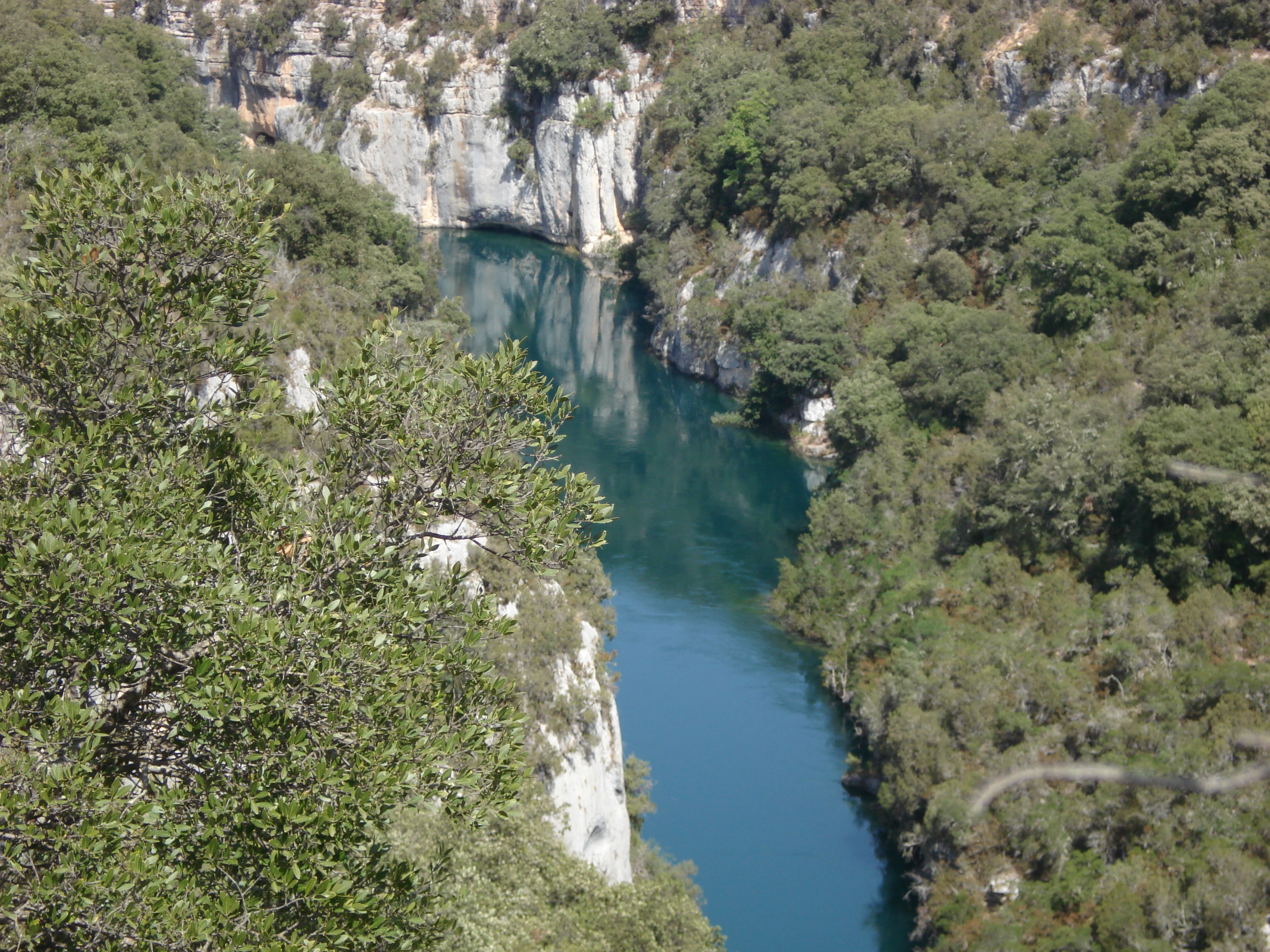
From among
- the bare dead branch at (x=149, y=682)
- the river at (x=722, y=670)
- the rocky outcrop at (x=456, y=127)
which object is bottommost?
the river at (x=722, y=670)

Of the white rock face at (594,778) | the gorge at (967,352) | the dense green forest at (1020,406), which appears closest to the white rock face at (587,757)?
the white rock face at (594,778)

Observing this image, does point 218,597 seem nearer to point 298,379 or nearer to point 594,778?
point 594,778

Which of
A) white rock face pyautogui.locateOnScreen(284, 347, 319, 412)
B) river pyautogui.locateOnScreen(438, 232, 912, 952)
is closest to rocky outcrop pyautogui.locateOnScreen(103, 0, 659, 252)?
river pyautogui.locateOnScreen(438, 232, 912, 952)

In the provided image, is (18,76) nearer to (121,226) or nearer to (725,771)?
(725,771)

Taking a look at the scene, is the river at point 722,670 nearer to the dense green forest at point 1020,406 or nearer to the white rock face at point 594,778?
the dense green forest at point 1020,406

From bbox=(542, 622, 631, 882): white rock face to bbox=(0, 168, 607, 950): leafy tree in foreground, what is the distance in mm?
11384

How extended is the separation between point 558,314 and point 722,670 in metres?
32.6

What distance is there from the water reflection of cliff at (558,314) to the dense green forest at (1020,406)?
13.5 feet

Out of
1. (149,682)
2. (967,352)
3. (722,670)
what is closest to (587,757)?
(722,670)

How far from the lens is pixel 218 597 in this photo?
6.99m

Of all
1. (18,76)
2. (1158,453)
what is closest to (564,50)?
Result: (18,76)

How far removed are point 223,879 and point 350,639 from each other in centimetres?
148

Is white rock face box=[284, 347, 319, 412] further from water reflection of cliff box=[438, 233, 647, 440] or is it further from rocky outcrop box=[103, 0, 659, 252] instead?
rocky outcrop box=[103, 0, 659, 252]

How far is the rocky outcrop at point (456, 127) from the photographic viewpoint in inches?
2640
